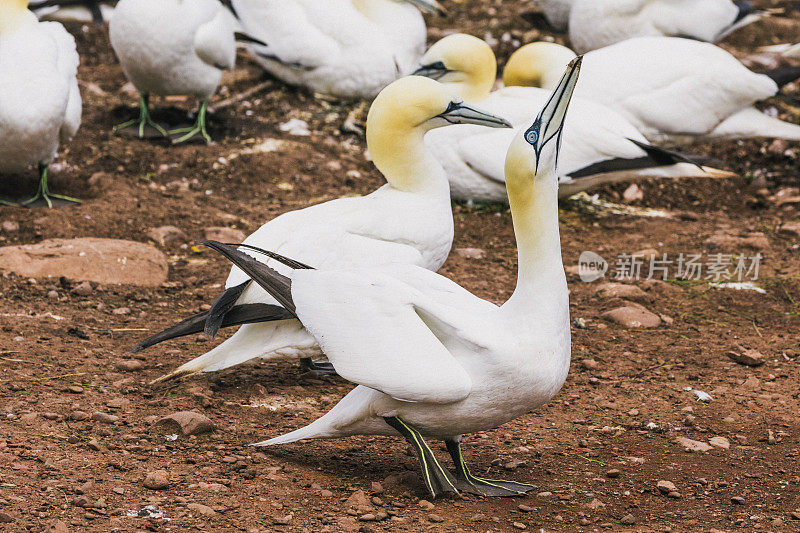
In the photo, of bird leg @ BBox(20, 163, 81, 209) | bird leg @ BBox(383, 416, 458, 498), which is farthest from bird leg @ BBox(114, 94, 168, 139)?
bird leg @ BBox(383, 416, 458, 498)

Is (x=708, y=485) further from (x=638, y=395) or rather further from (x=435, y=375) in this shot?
(x=435, y=375)

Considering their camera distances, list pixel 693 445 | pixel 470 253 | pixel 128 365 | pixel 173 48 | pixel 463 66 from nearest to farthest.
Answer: pixel 693 445 → pixel 128 365 → pixel 470 253 → pixel 463 66 → pixel 173 48

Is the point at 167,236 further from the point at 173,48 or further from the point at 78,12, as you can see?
the point at 78,12

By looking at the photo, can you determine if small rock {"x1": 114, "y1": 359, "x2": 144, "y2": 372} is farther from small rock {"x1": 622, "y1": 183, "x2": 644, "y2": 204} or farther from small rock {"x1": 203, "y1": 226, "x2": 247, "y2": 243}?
small rock {"x1": 622, "y1": 183, "x2": 644, "y2": 204}

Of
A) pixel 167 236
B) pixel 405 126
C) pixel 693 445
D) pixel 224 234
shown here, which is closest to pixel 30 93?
pixel 167 236

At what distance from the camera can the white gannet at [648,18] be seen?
840cm

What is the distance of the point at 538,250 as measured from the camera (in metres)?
3.11

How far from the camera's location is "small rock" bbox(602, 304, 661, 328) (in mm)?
5016

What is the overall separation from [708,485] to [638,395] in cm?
87

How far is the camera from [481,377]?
3.00 metres

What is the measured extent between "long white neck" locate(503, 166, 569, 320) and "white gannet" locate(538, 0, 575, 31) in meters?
6.76

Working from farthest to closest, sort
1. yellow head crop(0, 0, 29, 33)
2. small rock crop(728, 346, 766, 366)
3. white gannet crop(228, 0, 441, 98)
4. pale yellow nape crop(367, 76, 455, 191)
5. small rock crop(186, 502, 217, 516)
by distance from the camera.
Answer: white gannet crop(228, 0, 441, 98), yellow head crop(0, 0, 29, 33), small rock crop(728, 346, 766, 366), pale yellow nape crop(367, 76, 455, 191), small rock crop(186, 502, 217, 516)

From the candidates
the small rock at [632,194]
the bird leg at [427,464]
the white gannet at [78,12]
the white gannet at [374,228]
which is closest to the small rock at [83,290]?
the white gannet at [374,228]

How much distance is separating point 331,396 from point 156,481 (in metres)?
1.18
